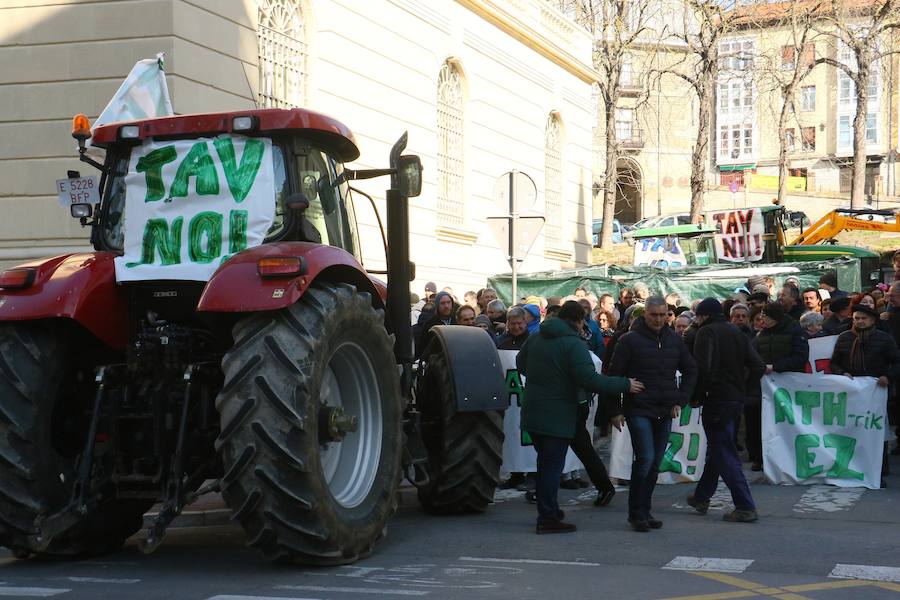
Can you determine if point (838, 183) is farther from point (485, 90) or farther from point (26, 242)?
point (26, 242)

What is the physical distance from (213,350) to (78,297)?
88 centimetres

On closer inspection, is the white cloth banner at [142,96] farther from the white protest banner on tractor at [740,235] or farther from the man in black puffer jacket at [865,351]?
the white protest banner on tractor at [740,235]

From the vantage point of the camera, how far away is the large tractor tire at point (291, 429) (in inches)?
284

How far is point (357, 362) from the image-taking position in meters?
8.34

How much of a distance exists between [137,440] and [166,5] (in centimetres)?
860

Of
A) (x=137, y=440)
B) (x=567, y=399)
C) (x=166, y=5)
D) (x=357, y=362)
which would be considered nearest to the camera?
(x=137, y=440)

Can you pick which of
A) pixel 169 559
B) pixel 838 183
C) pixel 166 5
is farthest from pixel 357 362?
pixel 838 183

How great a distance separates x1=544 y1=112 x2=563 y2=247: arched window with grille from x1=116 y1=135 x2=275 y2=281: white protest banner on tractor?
21.7 meters

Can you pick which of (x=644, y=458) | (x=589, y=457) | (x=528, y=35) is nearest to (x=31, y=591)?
(x=644, y=458)

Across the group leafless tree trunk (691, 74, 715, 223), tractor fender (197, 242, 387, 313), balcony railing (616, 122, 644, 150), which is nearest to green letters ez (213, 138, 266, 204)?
tractor fender (197, 242, 387, 313)

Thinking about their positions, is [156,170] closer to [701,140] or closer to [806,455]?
[806,455]

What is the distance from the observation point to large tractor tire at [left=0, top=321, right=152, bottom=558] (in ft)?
24.9

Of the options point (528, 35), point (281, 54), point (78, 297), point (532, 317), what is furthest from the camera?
point (528, 35)

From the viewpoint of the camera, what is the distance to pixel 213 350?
8.16 metres
